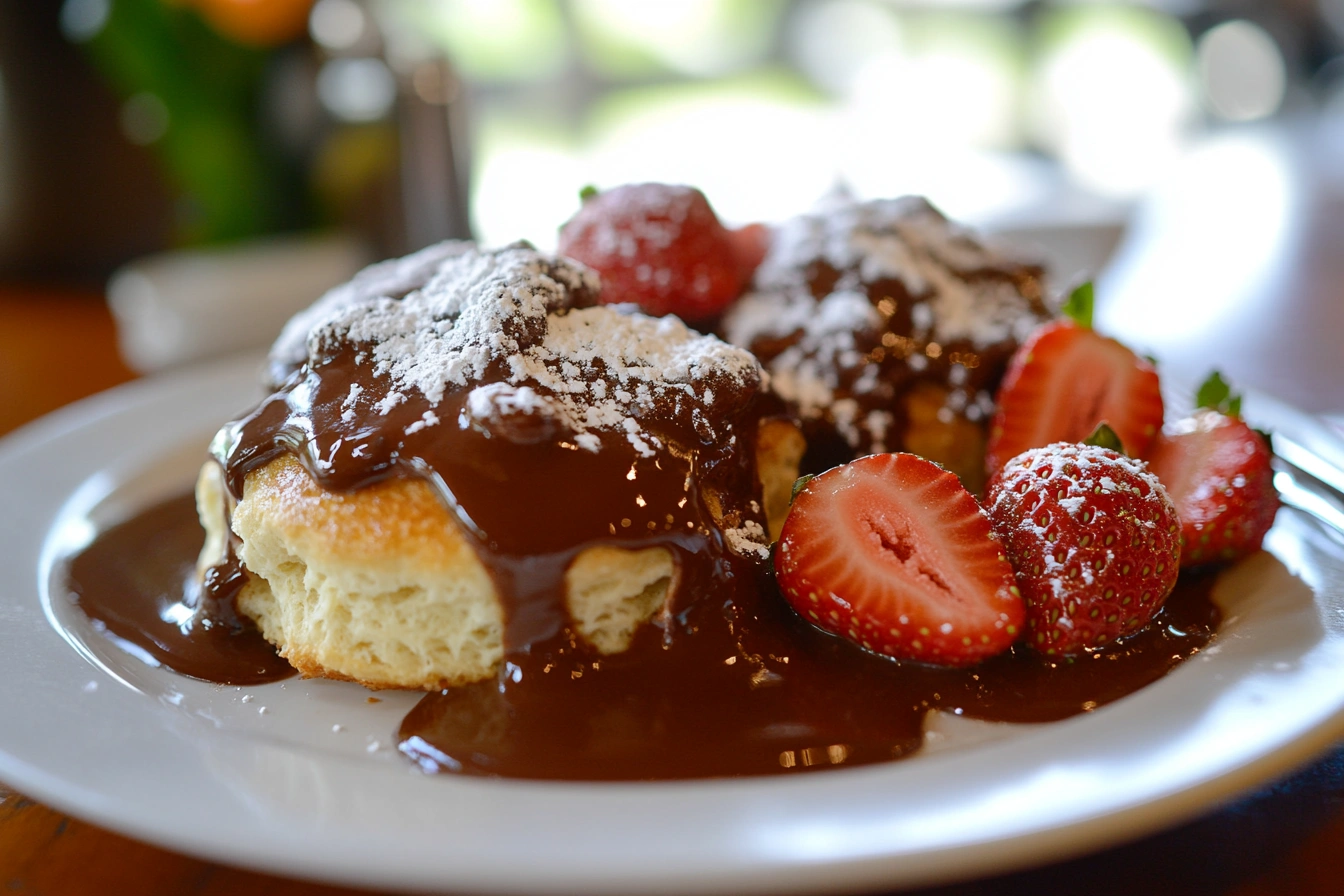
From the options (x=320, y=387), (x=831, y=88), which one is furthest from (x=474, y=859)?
(x=831, y=88)

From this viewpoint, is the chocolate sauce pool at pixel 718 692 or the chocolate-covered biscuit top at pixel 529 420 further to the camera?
the chocolate-covered biscuit top at pixel 529 420

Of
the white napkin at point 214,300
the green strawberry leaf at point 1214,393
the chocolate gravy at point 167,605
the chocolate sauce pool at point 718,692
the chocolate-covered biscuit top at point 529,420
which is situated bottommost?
the white napkin at point 214,300

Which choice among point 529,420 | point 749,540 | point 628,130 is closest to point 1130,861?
point 749,540

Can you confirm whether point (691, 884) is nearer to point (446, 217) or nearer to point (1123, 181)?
point (446, 217)

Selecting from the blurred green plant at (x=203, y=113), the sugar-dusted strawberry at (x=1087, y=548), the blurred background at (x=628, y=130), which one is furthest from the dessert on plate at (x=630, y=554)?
the blurred green plant at (x=203, y=113)

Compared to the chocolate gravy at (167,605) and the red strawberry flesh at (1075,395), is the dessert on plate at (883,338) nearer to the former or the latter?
the red strawberry flesh at (1075,395)

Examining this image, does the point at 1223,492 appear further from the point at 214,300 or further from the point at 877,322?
the point at 214,300
